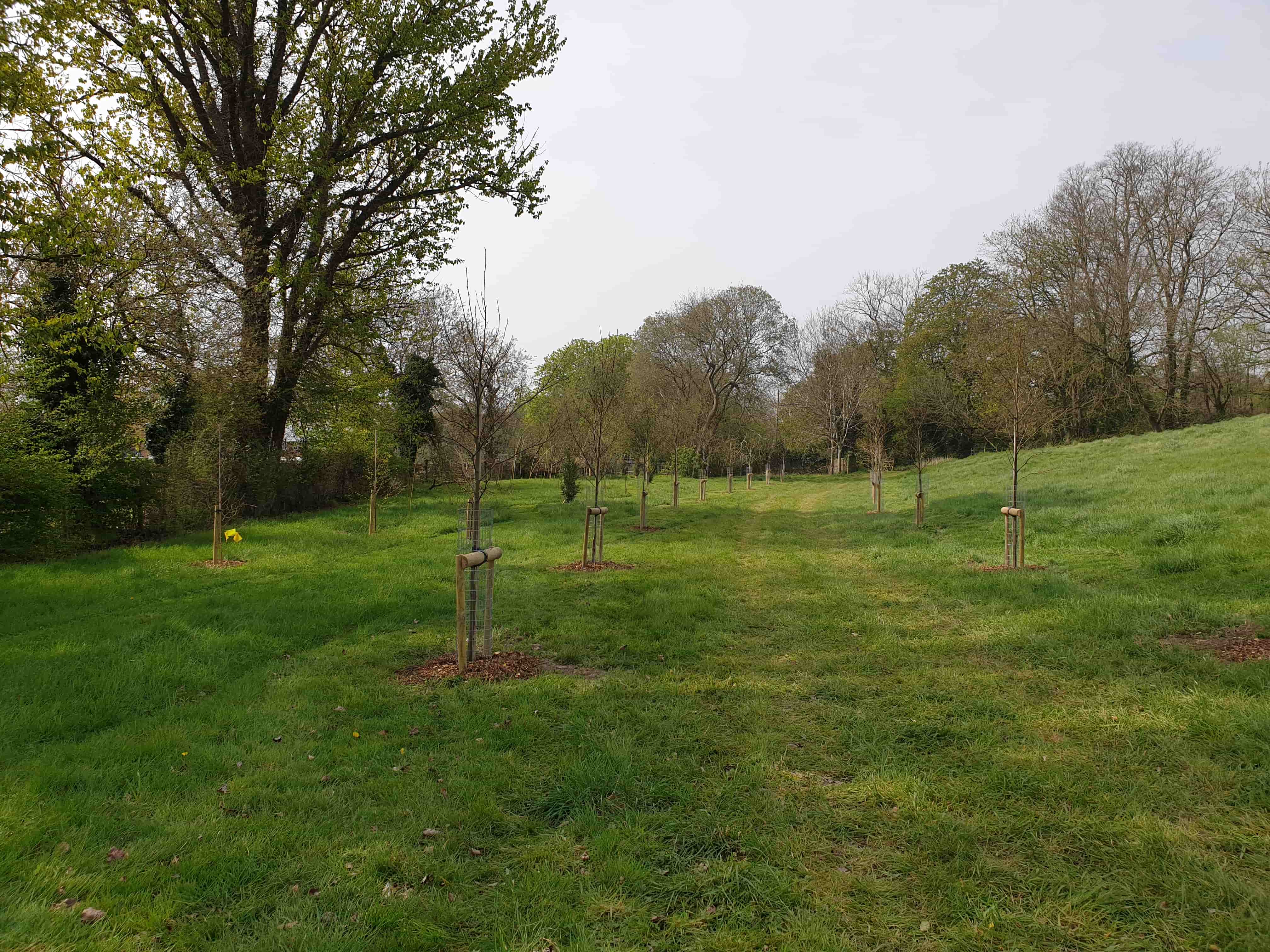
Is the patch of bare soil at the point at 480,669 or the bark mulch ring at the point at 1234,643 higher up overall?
the bark mulch ring at the point at 1234,643

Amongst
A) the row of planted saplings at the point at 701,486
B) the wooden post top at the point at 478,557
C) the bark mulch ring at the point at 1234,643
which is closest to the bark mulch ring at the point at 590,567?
the row of planted saplings at the point at 701,486

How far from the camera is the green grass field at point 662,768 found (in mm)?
2711

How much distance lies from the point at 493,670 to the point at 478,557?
1024mm

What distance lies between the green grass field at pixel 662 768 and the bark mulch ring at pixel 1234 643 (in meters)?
0.14

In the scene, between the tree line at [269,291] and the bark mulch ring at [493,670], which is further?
the tree line at [269,291]

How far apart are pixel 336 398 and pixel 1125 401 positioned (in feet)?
103

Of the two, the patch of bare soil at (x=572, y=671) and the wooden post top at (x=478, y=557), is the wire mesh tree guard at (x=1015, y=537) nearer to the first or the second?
the patch of bare soil at (x=572, y=671)

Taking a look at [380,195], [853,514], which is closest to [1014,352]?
[853,514]

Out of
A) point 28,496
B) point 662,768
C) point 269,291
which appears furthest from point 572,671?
point 269,291

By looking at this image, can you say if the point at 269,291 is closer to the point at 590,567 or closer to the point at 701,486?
the point at 590,567

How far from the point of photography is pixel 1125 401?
94.4ft

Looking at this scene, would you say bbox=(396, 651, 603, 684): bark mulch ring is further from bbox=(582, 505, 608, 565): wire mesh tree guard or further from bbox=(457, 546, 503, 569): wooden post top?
bbox=(582, 505, 608, 565): wire mesh tree guard

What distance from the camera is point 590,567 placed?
10.8 m

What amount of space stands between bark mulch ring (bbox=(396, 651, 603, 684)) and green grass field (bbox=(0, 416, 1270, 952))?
22 cm
